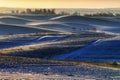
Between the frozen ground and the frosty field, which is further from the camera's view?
the frosty field

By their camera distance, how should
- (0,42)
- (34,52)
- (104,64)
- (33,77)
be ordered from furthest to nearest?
(0,42) < (34,52) < (104,64) < (33,77)

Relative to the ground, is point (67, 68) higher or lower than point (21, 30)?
higher

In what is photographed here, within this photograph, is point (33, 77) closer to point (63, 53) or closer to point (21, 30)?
point (63, 53)

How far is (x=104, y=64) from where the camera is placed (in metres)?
23.1

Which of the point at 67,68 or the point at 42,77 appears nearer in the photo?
the point at 42,77

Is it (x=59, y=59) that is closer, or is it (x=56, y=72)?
(x=56, y=72)

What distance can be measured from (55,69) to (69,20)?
123 feet

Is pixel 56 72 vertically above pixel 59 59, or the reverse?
pixel 56 72

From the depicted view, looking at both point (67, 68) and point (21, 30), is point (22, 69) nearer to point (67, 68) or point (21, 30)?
point (67, 68)

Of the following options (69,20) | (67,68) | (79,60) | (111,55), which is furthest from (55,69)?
(69,20)

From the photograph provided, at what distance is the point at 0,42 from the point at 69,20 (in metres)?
25.8

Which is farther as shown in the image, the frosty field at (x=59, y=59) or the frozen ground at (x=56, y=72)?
the frosty field at (x=59, y=59)

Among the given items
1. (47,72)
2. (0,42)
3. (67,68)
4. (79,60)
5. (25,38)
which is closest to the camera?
(47,72)

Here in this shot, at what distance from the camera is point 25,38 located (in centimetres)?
3478
